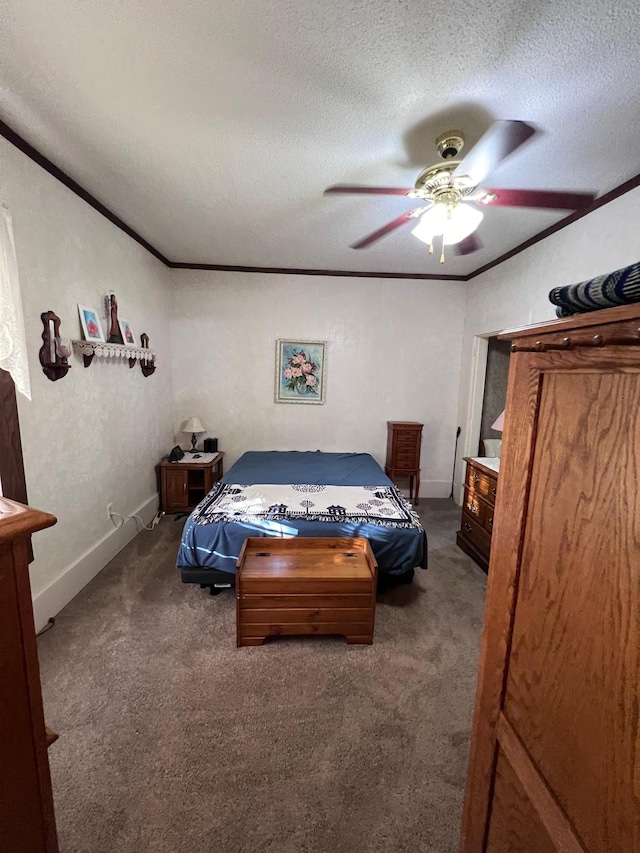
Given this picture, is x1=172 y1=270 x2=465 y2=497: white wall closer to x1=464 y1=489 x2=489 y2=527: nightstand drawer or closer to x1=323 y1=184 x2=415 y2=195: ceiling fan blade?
x1=464 y1=489 x2=489 y2=527: nightstand drawer

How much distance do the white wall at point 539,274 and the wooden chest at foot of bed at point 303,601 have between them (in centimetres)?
235

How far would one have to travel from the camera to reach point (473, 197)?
195 cm

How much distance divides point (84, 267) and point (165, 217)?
0.73 m

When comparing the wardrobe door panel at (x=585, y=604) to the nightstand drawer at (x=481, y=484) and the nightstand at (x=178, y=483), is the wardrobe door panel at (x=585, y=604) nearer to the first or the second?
the nightstand drawer at (x=481, y=484)

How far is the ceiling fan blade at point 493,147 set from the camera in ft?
5.17

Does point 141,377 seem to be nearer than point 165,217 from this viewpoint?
No

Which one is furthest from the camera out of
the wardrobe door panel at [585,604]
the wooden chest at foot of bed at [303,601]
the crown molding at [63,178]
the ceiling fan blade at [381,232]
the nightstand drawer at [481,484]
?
the nightstand drawer at [481,484]

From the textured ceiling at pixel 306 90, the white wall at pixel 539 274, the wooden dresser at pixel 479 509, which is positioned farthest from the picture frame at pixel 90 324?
the white wall at pixel 539 274

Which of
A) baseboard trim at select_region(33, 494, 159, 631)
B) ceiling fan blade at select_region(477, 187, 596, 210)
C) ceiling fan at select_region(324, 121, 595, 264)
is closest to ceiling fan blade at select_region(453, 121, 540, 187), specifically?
ceiling fan at select_region(324, 121, 595, 264)

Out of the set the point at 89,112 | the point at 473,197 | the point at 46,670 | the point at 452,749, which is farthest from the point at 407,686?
the point at 89,112

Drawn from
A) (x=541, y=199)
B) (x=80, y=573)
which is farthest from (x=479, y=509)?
(x=80, y=573)

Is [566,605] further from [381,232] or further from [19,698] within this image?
[381,232]

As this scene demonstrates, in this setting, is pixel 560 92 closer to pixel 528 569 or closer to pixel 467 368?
pixel 528 569

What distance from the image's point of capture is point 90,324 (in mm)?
2361
